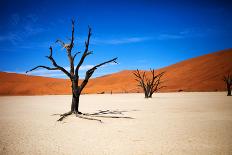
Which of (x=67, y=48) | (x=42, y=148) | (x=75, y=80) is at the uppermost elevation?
(x=67, y=48)

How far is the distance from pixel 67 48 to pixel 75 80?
5.37ft

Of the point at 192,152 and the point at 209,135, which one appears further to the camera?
the point at 209,135

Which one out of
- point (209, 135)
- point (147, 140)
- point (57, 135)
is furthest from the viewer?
point (57, 135)

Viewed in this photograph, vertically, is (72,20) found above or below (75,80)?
above

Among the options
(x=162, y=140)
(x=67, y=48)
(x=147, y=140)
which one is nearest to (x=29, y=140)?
(x=147, y=140)

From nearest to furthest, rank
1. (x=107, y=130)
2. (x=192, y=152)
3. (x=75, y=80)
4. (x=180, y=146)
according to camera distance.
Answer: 1. (x=192, y=152)
2. (x=180, y=146)
3. (x=107, y=130)
4. (x=75, y=80)

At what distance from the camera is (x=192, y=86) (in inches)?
1790

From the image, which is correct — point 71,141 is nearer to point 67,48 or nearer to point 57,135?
point 57,135

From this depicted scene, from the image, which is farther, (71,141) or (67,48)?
(67,48)

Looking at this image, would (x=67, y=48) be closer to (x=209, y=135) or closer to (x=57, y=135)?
(x=57, y=135)

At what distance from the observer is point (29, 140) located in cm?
565

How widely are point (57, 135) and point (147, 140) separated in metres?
2.49

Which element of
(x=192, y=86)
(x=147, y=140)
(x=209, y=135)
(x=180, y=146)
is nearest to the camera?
(x=180, y=146)

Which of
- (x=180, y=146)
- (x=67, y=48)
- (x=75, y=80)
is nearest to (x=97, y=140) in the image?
(x=180, y=146)
